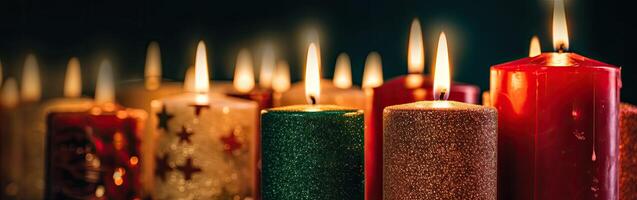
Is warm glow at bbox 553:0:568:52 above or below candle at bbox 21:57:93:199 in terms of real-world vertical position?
above

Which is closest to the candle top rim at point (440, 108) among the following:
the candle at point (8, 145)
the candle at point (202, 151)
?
the candle at point (202, 151)

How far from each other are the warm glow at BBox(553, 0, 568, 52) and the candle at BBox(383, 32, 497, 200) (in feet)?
0.53

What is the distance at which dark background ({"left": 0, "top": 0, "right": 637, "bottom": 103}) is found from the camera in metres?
2.45

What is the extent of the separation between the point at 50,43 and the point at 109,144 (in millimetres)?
1752

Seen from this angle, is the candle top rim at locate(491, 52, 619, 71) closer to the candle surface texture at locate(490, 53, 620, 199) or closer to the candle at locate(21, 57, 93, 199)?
the candle surface texture at locate(490, 53, 620, 199)

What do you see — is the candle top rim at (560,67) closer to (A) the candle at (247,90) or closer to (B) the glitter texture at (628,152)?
(B) the glitter texture at (628,152)

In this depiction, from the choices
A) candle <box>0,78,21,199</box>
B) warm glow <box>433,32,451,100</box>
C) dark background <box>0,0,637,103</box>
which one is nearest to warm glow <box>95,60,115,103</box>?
candle <box>0,78,21,199</box>

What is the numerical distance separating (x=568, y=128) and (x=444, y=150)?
0.15 meters

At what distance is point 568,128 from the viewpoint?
82 cm

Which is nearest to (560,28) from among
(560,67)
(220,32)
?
(560,67)

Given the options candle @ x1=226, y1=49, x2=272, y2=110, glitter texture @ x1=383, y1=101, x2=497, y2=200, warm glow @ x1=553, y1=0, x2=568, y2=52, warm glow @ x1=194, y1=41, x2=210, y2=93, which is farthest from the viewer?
candle @ x1=226, y1=49, x2=272, y2=110

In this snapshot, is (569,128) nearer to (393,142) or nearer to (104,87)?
(393,142)

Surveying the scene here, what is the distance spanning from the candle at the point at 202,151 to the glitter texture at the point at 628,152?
0.49m

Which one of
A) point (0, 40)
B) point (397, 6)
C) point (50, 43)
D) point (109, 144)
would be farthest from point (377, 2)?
point (109, 144)
